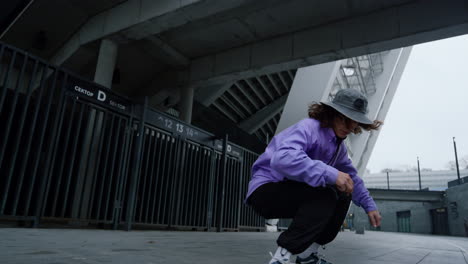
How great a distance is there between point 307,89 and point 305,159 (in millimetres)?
14398

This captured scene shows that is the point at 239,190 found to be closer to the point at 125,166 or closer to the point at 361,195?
the point at 125,166

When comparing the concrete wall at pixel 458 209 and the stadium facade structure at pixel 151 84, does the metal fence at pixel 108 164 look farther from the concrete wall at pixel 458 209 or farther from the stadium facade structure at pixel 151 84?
the concrete wall at pixel 458 209

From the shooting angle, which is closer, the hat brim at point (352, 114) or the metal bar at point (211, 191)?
the hat brim at point (352, 114)

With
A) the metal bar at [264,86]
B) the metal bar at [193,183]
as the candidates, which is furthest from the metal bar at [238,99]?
the metal bar at [193,183]

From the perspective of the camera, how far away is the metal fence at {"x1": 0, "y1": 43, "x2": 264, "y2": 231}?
5445 millimetres

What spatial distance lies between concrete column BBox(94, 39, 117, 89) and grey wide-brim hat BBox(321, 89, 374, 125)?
33.7 feet

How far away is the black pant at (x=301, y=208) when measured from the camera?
185cm

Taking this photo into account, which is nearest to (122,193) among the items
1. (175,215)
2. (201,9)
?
(175,215)

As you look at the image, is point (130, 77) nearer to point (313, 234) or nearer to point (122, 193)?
point (122, 193)

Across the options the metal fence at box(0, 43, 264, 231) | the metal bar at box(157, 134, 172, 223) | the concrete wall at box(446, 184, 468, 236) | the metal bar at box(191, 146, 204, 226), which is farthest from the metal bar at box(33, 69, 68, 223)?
the concrete wall at box(446, 184, 468, 236)

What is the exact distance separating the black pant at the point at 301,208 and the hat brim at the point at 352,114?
48 cm

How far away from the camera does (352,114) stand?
7.06 feet

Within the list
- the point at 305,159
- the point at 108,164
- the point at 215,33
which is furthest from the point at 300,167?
the point at 215,33

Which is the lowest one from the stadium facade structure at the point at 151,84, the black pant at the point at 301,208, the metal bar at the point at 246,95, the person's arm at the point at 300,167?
the black pant at the point at 301,208
